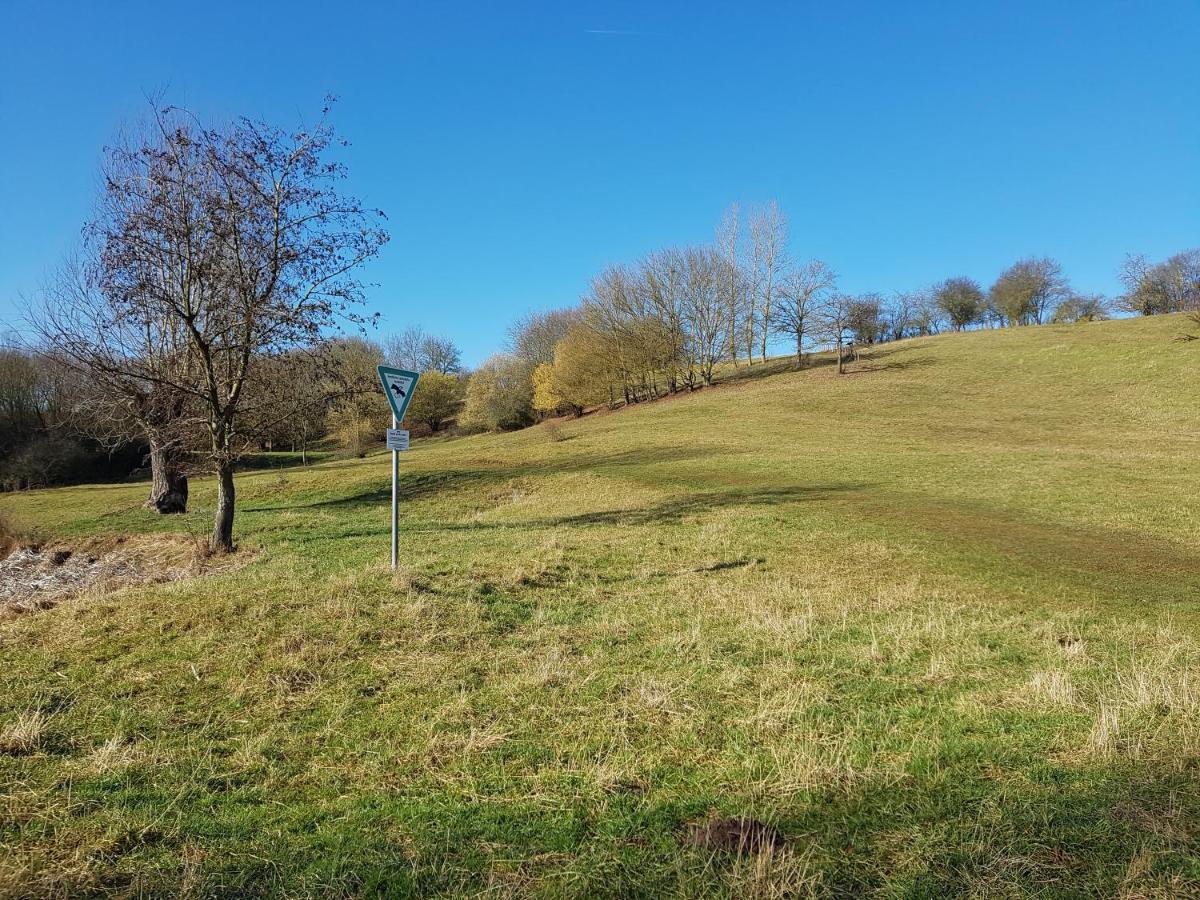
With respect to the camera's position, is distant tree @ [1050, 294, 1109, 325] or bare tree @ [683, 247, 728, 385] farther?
distant tree @ [1050, 294, 1109, 325]

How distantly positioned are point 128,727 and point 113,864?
2.09 metres

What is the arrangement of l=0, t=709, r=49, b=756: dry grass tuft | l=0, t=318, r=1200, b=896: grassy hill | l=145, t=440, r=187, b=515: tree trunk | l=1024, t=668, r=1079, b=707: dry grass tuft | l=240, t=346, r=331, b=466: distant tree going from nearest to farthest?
l=0, t=318, r=1200, b=896: grassy hill → l=0, t=709, r=49, b=756: dry grass tuft → l=1024, t=668, r=1079, b=707: dry grass tuft → l=240, t=346, r=331, b=466: distant tree → l=145, t=440, r=187, b=515: tree trunk

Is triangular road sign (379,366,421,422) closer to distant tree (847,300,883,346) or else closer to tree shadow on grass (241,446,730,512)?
tree shadow on grass (241,446,730,512)

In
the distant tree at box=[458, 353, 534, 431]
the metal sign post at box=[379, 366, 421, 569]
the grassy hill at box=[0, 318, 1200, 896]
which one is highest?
the distant tree at box=[458, 353, 534, 431]

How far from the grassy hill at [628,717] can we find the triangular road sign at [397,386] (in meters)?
2.72

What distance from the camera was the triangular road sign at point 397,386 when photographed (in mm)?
10568

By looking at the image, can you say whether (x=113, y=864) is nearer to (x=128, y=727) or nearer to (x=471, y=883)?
(x=471, y=883)

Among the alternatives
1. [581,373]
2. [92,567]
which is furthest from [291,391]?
[581,373]

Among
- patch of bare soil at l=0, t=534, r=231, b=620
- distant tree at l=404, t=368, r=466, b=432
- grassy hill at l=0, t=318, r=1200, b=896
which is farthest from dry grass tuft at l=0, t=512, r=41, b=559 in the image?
distant tree at l=404, t=368, r=466, b=432

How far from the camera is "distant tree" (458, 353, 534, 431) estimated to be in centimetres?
7025

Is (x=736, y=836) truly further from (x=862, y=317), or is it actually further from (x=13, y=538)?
(x=862, y=317)

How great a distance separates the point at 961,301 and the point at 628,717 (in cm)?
10298

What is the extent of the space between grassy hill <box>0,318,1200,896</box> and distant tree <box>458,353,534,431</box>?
55.8m

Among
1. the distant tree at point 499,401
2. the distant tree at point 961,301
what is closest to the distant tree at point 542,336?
the distant tree at point 499,401
